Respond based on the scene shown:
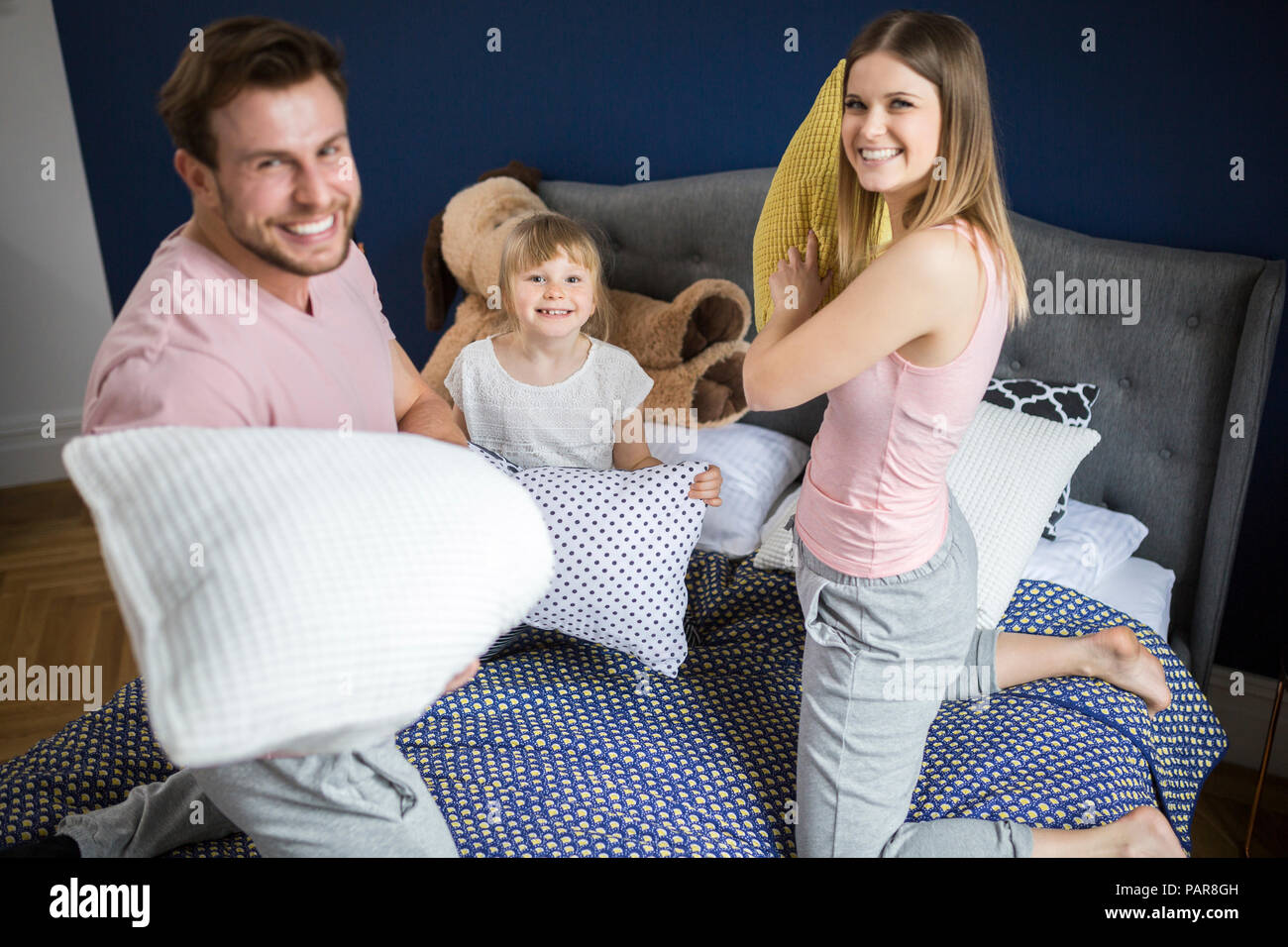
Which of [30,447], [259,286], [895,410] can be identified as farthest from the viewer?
[30,447]

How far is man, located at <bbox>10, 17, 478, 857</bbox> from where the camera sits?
2.32ft

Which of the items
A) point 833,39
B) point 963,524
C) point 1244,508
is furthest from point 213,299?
point 1244,508

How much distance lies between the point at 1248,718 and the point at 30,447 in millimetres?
3660

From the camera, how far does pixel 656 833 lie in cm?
130

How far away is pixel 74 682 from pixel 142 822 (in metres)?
1.46

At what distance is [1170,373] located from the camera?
1.88 metres

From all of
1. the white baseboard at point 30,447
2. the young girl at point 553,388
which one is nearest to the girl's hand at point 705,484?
the young girl at point 553,388

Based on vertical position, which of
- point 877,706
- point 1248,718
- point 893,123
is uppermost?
point 893,123

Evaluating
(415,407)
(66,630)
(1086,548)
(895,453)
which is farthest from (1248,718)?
(66,630)

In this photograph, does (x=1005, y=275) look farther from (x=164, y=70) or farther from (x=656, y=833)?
(x=164, y=70)

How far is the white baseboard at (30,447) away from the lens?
332cm

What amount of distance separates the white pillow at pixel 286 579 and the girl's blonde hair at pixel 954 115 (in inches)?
25.2

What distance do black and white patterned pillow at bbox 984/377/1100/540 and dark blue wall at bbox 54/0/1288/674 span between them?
1.05ft

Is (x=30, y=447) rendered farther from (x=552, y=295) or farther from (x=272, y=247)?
(x=272, y=247)
